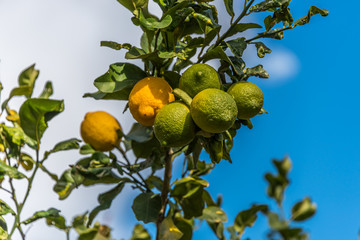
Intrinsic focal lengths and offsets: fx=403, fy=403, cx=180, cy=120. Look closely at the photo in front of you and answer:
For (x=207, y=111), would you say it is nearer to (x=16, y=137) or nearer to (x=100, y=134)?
(x=100, y=134)

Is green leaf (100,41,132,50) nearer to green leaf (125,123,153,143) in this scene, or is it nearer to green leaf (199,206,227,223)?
green leaf (125,123,153,143)

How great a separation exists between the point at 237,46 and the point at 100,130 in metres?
0.70

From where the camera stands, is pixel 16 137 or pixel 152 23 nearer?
pixel 152 23

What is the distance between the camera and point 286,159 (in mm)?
454

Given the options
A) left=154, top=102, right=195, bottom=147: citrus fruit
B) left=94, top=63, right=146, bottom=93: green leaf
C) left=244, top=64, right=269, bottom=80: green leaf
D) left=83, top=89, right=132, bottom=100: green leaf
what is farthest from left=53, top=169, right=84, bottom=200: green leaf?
left=244, top=64, right=269, bottom=80: green leaf

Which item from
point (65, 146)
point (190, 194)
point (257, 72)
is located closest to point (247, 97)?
point (257, 72)

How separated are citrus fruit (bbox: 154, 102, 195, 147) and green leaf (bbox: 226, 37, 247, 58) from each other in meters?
0.27

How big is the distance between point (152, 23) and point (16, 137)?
0.79 meters

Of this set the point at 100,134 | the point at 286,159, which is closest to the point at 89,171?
the point at 100,134

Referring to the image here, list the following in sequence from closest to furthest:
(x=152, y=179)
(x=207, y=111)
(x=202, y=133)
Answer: (x=207, y=111)
(x=202, y=133)
(x=152, y=179)

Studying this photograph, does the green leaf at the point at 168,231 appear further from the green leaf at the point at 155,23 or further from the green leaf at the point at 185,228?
the green leaf at the point at 155,23

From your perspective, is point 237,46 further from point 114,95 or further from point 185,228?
point 185,228

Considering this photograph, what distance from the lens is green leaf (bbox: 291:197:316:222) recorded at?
1.63ft

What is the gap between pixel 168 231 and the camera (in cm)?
156
